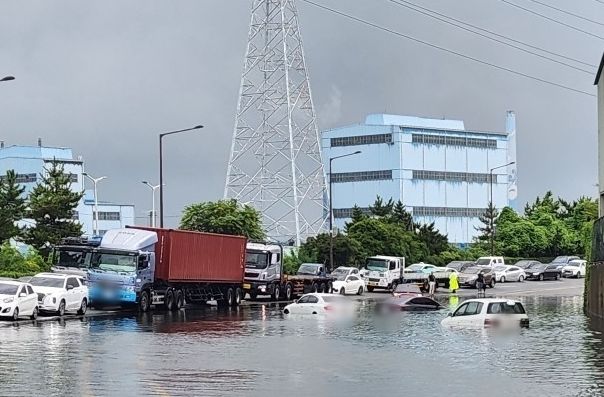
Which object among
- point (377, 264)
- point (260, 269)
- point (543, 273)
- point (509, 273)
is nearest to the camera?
point (260, 269)

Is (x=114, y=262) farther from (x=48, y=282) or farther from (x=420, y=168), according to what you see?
(x=420, y=168)

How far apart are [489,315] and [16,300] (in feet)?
52.7

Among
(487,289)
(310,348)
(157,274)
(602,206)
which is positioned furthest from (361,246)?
(310,348)

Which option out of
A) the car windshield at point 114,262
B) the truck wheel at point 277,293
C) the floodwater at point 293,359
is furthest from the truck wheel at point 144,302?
the truck wheel at point 277,293

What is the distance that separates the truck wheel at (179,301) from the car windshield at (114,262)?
165 inches

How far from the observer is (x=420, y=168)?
124375 millimetres

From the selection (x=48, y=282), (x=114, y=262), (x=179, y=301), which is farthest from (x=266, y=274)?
(x=48, y=282)

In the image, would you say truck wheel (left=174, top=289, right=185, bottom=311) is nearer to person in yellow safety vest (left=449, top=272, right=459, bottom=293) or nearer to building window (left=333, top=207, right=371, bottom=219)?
person in yellow safety vest (left=449, top=272, right=459, bottom=293)

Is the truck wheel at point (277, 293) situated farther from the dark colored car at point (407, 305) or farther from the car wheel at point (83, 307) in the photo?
the car wheel at point (83, 307)

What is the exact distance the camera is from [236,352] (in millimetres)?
26078

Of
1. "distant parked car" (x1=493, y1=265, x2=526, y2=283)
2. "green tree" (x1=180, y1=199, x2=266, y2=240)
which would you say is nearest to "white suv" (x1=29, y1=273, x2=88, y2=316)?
"green tree" (x1=180, y1=199, x2=266, y2=240)

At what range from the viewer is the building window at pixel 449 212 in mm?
125812

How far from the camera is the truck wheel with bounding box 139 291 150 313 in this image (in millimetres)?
44875

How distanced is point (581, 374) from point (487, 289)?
5176 cm
